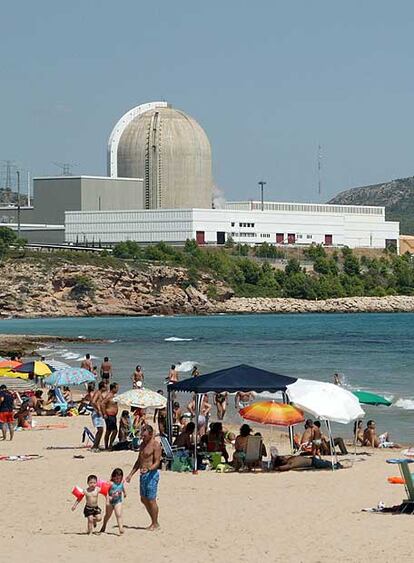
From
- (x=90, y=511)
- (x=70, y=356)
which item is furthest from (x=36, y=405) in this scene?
(x=70, y=356)

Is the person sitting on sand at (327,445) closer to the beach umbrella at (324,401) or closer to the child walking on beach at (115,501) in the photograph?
the beach umbrella at (324,401)

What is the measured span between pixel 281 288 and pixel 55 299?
87.3 feet

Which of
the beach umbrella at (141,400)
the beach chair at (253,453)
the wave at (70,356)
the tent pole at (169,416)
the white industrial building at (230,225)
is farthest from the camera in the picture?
the white industrial building at (230,225)

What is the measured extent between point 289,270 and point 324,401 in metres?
123

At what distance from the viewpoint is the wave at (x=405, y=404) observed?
37388 millimetres

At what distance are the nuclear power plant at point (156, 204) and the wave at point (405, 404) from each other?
10484cm

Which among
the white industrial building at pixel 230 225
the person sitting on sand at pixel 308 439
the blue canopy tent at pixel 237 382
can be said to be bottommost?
the person sitting on sand at pixel 308 439

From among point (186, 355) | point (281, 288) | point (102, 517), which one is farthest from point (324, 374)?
point (281, 288)

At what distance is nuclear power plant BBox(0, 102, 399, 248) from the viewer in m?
146

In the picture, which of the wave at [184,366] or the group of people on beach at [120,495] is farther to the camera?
the wave at [184,366]

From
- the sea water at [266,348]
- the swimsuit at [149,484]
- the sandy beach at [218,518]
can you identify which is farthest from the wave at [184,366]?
the swimsuit at [149,484]

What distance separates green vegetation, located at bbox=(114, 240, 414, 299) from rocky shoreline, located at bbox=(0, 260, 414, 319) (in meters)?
1.46

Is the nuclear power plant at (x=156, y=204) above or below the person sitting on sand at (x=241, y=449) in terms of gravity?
above

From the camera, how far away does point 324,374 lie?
52.9m
